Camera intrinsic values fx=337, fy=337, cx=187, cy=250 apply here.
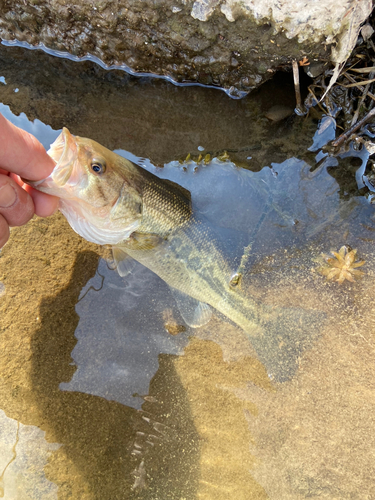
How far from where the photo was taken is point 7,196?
2105mm

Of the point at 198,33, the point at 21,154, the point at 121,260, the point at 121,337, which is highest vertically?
the point at 198,33

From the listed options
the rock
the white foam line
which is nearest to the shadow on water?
the white foam line

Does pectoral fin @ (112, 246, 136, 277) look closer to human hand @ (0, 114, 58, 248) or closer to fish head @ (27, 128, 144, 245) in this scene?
fish head @ (27, 128, 144, 245)

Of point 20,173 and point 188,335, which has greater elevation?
point 20,173

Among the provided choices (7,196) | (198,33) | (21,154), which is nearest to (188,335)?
(7,196)

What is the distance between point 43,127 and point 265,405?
11.6 feet

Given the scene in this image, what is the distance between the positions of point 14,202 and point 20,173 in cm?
19

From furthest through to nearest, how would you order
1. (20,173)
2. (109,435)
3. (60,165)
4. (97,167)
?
1. (109,435)
2. (97,167)
3. (60,165)
4. (20,173)

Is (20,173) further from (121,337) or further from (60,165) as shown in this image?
(121,337)

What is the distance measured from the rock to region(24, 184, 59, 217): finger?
203 centimetres

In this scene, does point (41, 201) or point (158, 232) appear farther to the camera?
point (158, 232)

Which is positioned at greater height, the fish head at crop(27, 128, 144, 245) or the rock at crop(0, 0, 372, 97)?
the rock at crop(0, 0, 372, 97)

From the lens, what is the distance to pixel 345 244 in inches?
135

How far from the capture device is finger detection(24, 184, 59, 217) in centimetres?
237
